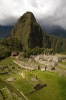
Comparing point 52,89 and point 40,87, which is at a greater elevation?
point 40,87

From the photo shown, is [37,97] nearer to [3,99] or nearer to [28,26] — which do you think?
[3,99]

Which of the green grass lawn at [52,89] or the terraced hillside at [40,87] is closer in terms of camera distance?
the terraced hillside at [40,87]

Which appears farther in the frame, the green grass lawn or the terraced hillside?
the green grass lawn

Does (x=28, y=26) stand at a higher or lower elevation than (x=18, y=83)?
higher

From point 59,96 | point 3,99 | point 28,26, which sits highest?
point 28,26

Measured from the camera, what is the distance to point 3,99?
1848 cm

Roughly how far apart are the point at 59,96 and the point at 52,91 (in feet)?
6.59

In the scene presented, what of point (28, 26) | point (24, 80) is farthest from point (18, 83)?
point (28, 26)

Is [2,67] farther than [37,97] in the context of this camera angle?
Yes

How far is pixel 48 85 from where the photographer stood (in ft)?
105

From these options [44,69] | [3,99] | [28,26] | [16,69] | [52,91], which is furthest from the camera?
[28,26]

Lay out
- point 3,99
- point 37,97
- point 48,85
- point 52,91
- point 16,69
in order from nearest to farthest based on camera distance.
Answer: point 3,99, point 37,97, point 52,91, point 48,85, point 16,69

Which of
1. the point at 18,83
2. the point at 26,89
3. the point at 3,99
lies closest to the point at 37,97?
the point at 26,89

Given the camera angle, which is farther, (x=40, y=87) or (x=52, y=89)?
(x=40, y=87)
